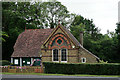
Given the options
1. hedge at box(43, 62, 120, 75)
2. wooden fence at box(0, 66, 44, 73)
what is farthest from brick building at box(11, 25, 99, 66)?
hedge at box(43, 62, 120, 75)

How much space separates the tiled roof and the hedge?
8.83 meters

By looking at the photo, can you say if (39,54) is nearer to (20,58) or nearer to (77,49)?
(20,58)

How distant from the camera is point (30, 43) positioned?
44344 mm

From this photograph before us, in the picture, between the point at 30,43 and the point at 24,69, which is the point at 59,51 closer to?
the point at 24,69

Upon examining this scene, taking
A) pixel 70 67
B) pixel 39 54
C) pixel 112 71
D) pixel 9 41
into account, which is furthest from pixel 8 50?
pixel 112 71

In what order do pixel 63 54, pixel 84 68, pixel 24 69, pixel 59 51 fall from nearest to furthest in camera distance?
pixel 84 68, pixel 24 69, pixel 63 54, pixel 59 51

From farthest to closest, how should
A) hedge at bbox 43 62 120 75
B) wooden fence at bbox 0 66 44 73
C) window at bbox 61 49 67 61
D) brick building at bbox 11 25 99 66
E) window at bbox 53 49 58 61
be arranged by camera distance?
1. window at bbox 53 49 58 61
2. window at bbox 61 49 67 61
3. brick building at bbox 11 25 99 66
4. wooden fence at bbox 0 66 44 73
5. hedge at bbox 43 62 120 75

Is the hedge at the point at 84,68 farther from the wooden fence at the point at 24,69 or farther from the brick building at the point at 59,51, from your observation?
the brick building at the point at 59,51

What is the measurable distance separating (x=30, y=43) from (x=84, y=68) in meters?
15.9

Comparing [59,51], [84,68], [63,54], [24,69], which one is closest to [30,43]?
[59,51]

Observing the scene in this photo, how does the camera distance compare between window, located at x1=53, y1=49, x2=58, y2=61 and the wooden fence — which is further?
window, located at x1=53, y1=49, x2=58, y2=61

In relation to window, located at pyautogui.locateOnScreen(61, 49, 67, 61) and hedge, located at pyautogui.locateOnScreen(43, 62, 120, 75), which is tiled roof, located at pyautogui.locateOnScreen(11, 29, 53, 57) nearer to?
window, located at pyautogui.locateOnScreen(61, 49, 67, 61)

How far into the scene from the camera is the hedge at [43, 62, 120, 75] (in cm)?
3120

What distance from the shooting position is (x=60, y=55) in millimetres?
38969
